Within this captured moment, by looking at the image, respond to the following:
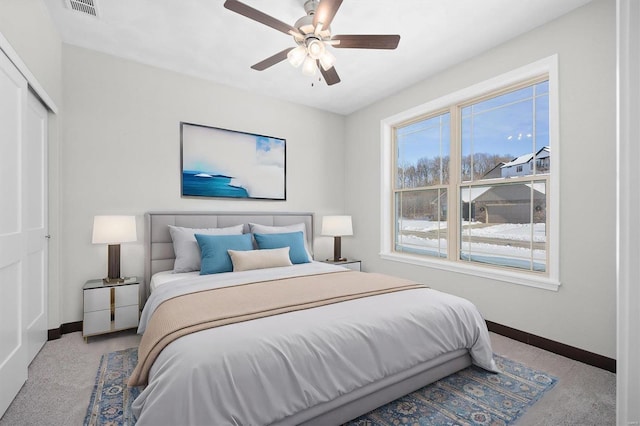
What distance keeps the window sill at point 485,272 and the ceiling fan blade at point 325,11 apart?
2.63 metres

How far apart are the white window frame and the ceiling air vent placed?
3.20 m

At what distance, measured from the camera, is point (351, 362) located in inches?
65.2

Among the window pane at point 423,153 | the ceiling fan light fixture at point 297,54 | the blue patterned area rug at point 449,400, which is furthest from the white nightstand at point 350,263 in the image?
the ceiling fan light fixture at point 297,54

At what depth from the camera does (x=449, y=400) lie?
A: 1941mm

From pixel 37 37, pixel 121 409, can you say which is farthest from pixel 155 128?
pixel 121 409

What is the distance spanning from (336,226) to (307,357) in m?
2.84

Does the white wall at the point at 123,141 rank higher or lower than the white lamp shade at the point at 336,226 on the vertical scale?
higher

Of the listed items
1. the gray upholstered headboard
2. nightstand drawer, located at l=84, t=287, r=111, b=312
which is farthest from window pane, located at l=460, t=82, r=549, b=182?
nightstand drawer, located at l=84, t=287, r=111, b=312

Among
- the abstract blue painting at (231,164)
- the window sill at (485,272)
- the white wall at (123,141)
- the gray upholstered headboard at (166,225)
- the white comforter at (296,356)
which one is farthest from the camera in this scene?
the abstract blue painting at (231,164)

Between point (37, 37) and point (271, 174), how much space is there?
249 cm

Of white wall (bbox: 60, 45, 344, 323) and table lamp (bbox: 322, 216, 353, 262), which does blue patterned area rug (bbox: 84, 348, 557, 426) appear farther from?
table lamp (bbox: 322, 216, 353, 262)

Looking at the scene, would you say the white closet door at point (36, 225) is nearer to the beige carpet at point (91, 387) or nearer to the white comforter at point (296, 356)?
the beige carpet at point (91, 387)

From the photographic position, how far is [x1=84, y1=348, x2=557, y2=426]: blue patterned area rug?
176 cm

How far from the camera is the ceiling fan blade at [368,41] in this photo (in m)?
2.13
